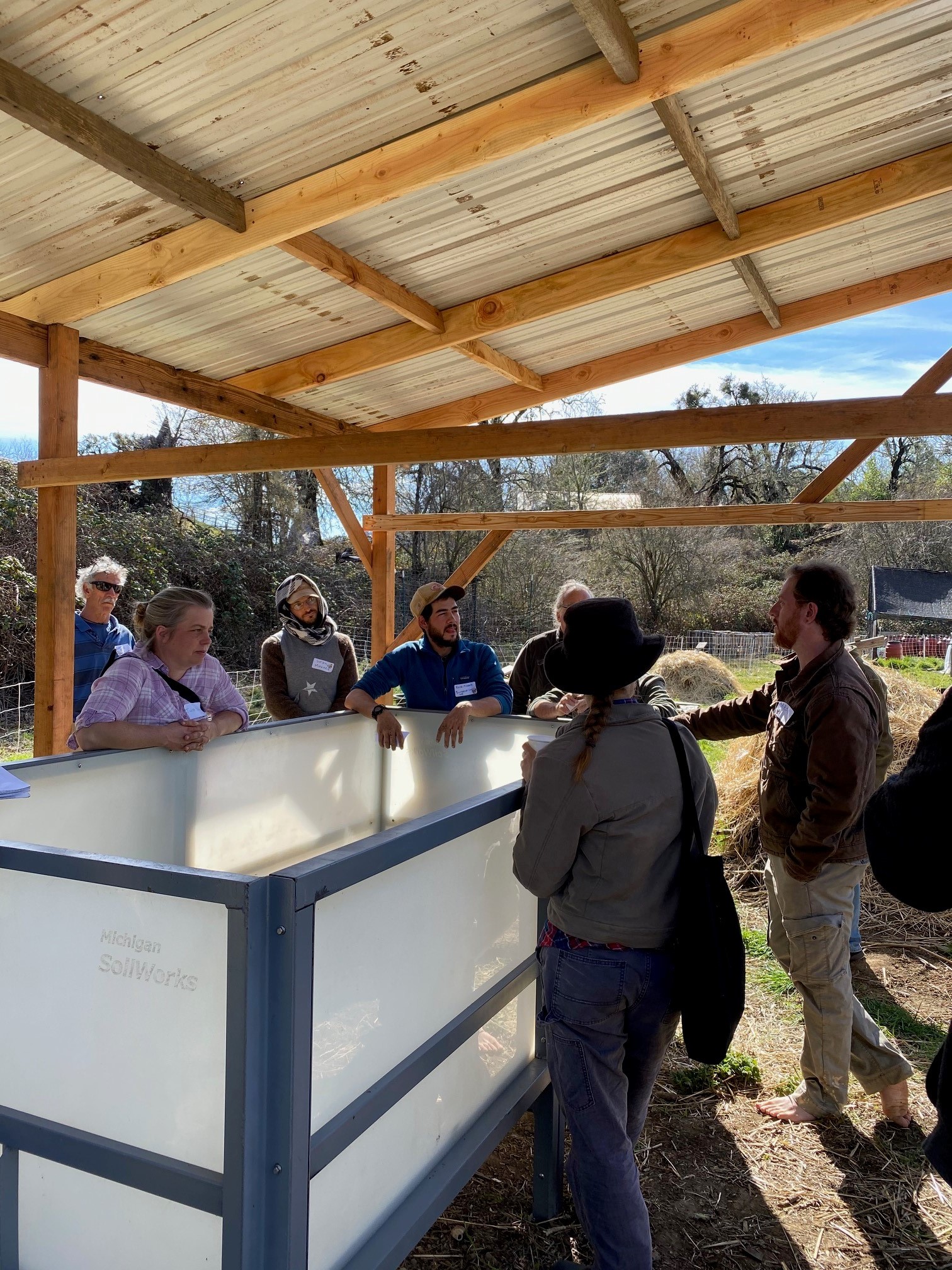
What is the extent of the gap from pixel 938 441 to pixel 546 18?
29293 millimetres

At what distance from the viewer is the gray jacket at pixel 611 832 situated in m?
1.84

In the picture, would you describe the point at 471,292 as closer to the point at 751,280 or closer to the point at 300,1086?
the point at 751,280

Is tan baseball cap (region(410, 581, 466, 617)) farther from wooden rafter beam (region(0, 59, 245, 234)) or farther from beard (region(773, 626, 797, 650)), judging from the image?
wooden rafter beam (region(0, 59, 245, 234))

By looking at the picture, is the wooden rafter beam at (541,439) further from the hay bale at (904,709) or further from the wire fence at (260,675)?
the hay bale at (904,709)

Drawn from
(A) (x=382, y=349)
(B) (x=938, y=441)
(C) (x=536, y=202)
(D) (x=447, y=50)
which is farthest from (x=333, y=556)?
(B) (x=938, y=441)

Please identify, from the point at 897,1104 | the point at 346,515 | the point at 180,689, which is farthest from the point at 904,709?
the point at 180,689

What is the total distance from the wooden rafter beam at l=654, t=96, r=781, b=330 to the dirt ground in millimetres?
3660

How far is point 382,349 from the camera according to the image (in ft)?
17.8

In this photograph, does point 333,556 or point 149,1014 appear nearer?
point 149,1014

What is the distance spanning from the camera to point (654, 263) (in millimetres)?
4887

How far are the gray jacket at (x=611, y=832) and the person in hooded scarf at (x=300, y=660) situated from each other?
111 inches

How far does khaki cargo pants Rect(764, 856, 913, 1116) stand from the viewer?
2734 mm

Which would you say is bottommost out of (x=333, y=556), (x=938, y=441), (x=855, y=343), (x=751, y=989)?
(x=751, y=989)

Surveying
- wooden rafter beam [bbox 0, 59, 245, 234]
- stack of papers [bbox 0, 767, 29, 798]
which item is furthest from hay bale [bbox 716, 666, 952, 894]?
stack of papers [bbox 0, 767, 29, 798]
